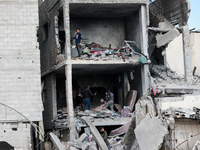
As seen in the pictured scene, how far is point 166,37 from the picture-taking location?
78.9 ft

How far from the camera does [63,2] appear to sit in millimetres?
22375

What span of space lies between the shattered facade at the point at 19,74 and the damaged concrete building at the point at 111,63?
214 centimetres

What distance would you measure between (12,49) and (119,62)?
601 centimetres

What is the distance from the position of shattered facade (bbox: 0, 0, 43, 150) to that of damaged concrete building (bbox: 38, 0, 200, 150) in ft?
7.03

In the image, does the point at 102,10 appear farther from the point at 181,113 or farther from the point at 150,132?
the point at 150,132

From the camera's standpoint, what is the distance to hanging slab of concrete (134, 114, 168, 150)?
575 inches

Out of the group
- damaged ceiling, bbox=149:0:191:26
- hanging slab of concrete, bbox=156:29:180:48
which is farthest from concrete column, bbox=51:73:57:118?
damaged ceiling, bbox=149:0:191:26

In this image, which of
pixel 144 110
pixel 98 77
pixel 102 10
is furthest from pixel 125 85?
pixel 144 110

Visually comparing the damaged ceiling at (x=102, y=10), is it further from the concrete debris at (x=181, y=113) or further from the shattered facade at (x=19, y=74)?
the concrete debris at (x=181, y=113)

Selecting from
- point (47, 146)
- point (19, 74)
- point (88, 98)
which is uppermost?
point (19, 74)

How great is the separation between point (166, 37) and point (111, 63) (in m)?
3.85

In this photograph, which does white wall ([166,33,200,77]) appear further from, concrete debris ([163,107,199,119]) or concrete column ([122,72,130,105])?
concrete debris ([163,107,199,119])

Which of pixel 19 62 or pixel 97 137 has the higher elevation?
pixel 19 62

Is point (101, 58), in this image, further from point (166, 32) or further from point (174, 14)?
point (174, 14)
